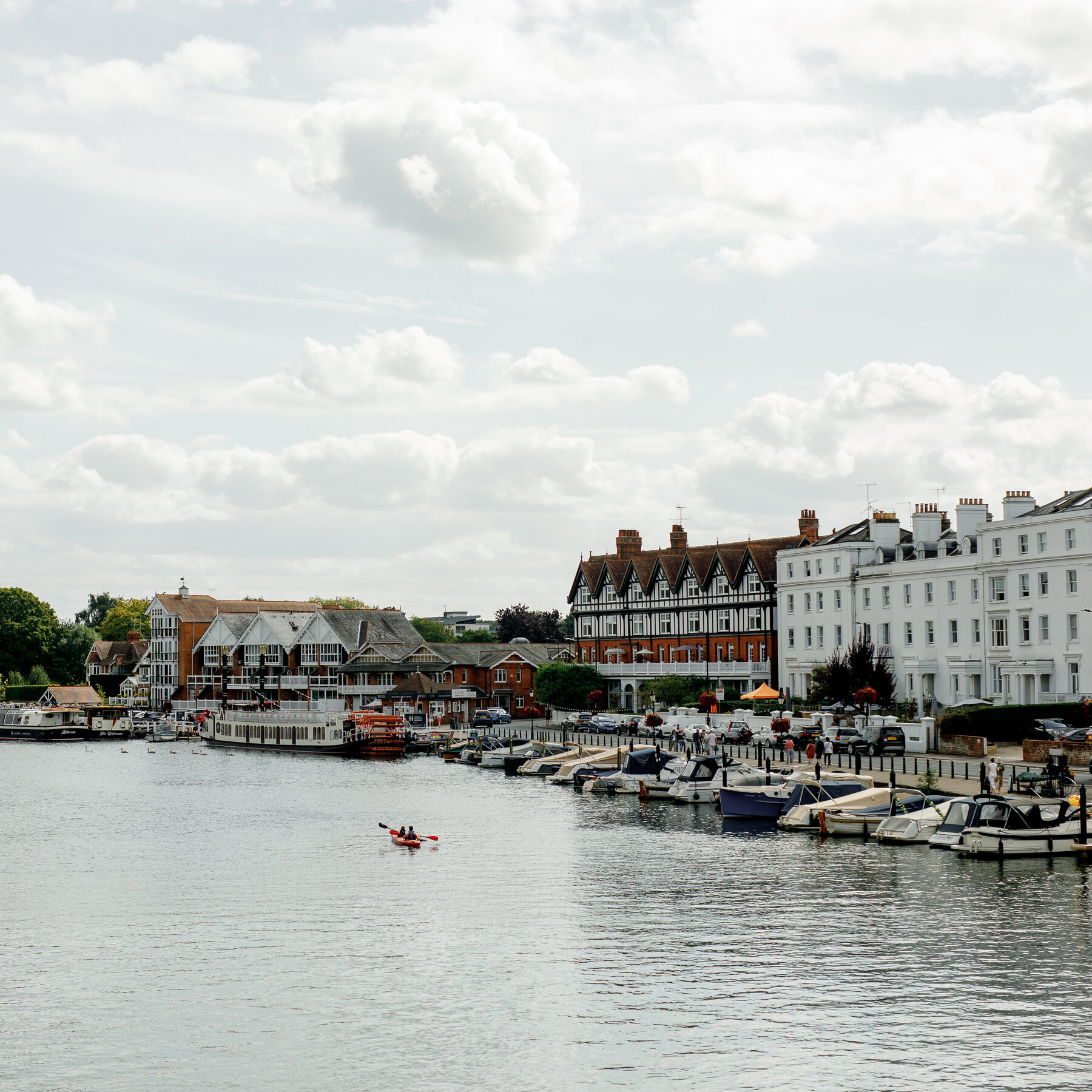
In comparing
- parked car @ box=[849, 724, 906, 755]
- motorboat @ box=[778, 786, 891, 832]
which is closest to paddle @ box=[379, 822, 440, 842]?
motorboat @ box=[778, 786, 891, 832]

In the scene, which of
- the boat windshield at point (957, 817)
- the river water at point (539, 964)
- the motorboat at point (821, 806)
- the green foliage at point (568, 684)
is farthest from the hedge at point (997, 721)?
the green foliage at point (568, 684)

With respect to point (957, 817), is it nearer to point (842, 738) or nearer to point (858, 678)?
point (842, 738)

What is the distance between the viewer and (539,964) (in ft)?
116

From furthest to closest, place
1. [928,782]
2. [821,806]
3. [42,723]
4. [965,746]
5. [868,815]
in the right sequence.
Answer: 1. [42,723]
2. [965,746]
3. [928,782]
4. [821,806]
5. [868,815]

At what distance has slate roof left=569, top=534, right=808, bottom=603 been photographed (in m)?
124

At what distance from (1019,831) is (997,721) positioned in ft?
106

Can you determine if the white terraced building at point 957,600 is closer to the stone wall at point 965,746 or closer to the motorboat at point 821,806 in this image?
the stone wall at point 965,746

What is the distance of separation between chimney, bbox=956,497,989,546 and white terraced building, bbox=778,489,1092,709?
0.32 ft

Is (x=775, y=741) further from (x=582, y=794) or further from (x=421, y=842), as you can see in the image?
(x=421, y=842)

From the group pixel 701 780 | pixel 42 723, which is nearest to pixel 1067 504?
pixel 701 780

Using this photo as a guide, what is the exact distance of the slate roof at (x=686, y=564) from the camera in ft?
405

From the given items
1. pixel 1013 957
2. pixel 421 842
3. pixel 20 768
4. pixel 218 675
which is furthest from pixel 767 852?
pixel 218 675

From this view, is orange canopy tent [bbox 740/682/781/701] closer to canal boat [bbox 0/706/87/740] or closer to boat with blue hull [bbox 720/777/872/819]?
boat with blue hull [bbox 720/777/872/819]

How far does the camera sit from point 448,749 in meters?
114
